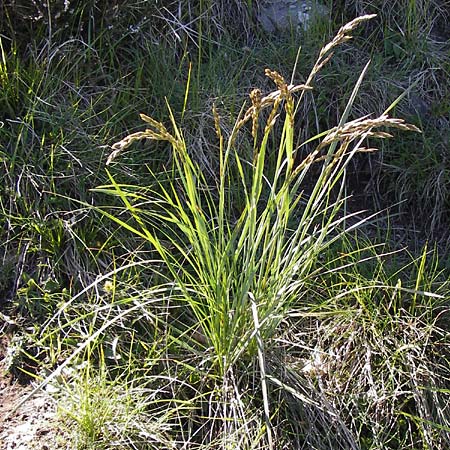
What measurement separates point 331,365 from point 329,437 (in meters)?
0.26

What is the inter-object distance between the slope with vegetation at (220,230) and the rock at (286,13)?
0.05m

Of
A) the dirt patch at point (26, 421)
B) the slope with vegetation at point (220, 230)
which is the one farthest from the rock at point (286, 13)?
the dirt patch at point (26, 421)

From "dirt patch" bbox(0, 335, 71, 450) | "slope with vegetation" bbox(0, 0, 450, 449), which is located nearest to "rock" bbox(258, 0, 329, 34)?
"slope with vegetation" bbox(0, 0, 450, 449)

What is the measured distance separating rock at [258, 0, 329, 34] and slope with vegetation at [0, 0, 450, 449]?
0.16 ft

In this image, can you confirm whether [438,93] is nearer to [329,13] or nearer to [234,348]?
[329,13]

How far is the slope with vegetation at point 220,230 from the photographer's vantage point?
8.04 feet

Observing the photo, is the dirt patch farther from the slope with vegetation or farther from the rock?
the rock

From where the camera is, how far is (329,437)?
252 centimetres

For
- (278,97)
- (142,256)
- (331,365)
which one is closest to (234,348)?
(331,365)

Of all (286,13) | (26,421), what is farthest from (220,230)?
(286,13)

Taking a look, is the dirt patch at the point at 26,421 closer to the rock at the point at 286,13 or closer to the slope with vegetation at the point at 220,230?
the slope with vegetation at the point at 220,230

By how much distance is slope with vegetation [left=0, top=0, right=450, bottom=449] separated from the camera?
2449 mm

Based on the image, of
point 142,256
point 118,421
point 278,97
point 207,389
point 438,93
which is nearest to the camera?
point 278,97

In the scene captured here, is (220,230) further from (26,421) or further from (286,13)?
(286,13)
